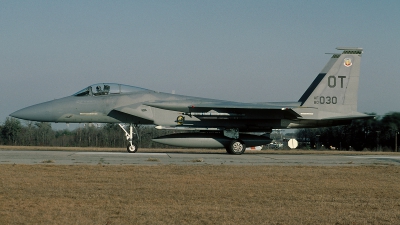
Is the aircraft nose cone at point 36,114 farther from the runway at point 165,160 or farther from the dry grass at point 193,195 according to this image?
the dry grass at point 193,195

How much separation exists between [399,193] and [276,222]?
431 centimetres

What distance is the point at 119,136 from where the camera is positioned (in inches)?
1663

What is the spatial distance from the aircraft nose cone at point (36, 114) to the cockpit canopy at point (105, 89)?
1476mm

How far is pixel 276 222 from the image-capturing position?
21.5 ft

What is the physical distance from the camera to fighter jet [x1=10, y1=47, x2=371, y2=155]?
68.4 feet

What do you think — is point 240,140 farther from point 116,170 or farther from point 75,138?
point 75,138

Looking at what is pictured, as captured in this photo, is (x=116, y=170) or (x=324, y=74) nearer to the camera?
(x=116, y=170)

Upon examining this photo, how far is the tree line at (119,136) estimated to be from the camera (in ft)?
117

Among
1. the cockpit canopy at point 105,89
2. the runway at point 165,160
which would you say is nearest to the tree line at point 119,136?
the cockpit canopy at point 105,89

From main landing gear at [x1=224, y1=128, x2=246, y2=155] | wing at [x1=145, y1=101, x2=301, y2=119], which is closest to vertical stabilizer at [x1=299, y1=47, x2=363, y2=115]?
wing at [x1=145, y1=101, x2=301, y2=119]

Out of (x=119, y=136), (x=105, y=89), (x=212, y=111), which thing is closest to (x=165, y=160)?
(x=212, y=111)

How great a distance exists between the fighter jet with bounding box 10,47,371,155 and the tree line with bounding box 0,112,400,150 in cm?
1194

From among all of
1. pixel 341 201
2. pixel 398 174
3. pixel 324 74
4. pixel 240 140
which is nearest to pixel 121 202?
pixel 341 201

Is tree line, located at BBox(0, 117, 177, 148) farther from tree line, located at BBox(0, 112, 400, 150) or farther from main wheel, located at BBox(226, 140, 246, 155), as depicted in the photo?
main wheel, located at BBox(226, 140, 246, 155)
